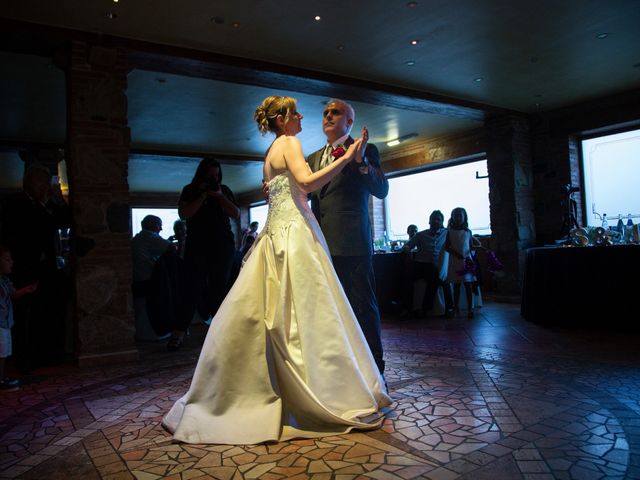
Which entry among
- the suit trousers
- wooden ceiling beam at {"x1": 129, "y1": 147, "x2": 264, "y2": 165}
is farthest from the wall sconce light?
the suit trousers

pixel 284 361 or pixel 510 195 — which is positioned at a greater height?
pixel 510 195

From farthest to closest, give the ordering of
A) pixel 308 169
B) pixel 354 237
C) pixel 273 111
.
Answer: pixel 354 237 < pixel 273 111 < pixel 308 169

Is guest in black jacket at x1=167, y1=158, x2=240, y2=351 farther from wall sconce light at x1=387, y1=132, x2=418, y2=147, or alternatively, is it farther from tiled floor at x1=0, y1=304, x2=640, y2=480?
wall sconce light at x1=387, y1=132, x2=418, y2=147

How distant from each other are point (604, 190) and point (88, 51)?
25.2 ft

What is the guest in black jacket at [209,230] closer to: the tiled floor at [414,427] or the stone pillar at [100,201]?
the stone pillar at [100,201]

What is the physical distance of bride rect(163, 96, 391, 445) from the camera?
6.87 ft

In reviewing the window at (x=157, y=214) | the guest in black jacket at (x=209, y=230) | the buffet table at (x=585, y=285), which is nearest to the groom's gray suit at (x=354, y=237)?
the guest in black jacket at (x=209, y=230)

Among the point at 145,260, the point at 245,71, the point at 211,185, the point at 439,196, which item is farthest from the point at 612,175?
the point at 145,260

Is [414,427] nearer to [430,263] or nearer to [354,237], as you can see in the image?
[354,237]

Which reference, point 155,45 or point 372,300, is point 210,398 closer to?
point 372,300

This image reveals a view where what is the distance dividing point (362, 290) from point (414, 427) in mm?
802

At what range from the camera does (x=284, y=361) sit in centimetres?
213

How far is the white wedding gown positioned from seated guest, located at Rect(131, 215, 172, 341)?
132 inches

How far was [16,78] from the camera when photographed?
6.09 meters
